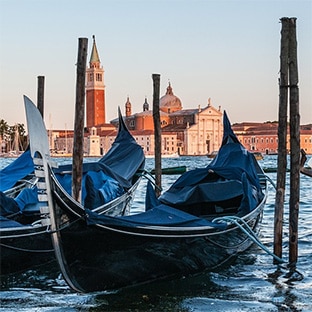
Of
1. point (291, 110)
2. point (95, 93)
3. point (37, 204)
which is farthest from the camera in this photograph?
point (95, 93)

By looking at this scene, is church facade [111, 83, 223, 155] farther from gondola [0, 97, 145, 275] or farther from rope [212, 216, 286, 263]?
rope [212, 216, 286, 263]

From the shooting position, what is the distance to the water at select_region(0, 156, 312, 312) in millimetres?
3576

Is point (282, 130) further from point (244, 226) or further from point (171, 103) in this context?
point (171, 103)

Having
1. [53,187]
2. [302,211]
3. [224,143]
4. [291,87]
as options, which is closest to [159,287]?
[53,187]

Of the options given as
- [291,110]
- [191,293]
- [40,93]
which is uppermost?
[40,93]

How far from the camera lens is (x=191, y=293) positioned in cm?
385

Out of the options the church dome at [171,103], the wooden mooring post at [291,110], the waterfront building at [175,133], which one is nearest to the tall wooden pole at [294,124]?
the wooden mooring post at [291,110]

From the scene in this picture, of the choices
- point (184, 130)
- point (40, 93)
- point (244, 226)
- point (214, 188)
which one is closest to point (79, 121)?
point (214, 188)

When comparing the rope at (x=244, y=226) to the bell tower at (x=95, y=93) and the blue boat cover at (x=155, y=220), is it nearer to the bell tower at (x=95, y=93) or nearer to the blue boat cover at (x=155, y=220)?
the blue boat cover at (x=155, y=220)

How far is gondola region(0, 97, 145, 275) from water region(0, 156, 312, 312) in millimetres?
128

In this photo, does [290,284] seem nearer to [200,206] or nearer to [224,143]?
[200,206]

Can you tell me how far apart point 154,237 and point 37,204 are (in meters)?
1.36

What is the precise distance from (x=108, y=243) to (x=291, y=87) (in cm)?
154

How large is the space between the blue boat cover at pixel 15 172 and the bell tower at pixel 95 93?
57.3 m
